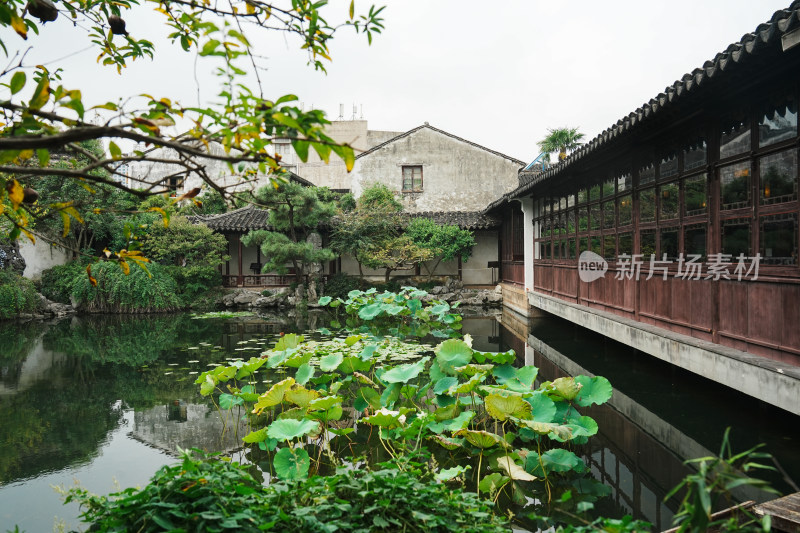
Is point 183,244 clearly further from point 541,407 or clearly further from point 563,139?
point 563,139

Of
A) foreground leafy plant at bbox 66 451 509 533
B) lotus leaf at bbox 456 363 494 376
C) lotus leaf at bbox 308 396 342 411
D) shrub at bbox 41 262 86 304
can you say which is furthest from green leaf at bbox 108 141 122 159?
shrub at bbox 41 262 86 304

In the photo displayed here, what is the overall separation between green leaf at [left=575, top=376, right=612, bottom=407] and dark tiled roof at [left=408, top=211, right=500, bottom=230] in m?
15.0

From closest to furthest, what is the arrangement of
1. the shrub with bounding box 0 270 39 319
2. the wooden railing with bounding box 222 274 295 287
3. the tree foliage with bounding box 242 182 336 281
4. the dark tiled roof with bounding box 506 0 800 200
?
the dark tiled roof with bounding box 506 0 800 200, the shrub with bounding box 0 270 39 319, the tree foliage with bounding box 242 182 336 281, the wooden railing with bounding box 222 274 295 287

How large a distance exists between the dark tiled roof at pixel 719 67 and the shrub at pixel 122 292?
1339 cm

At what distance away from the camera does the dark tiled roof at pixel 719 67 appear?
3.19 m

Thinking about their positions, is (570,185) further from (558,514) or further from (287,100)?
(287,100)

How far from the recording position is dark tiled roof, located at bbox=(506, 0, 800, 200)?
319 centimetres

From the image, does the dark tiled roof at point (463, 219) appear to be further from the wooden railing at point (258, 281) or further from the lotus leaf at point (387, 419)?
the lotus leaf at point (387, 419)

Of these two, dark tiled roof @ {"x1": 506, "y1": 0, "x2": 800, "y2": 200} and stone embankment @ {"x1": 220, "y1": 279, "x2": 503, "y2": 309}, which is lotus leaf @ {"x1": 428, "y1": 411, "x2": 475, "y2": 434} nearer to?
dark tiled roof @ {"x1": 506, "y1": 0, "x2": 800, "y2": 200}

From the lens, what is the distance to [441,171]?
2195 centimetres

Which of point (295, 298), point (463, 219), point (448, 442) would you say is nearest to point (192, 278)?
point (295, 298)

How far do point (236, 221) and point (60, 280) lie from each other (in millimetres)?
→ 5857

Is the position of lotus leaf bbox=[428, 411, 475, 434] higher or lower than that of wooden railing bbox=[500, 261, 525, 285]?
lower

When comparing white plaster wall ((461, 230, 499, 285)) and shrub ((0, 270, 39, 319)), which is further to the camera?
white plaster wall ((461, 230, 499, 285))
